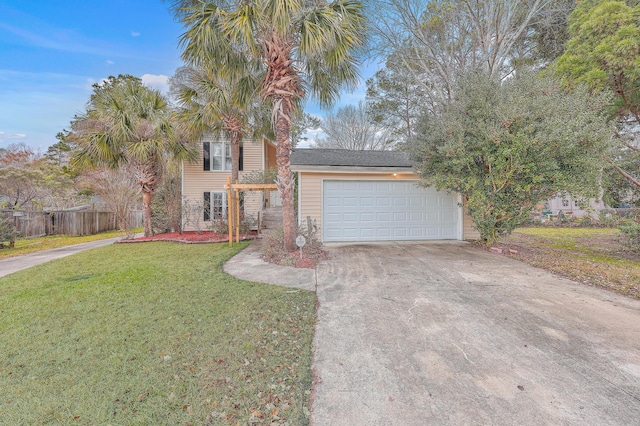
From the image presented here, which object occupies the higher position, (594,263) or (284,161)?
(284,161)

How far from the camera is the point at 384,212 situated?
8.94 metres

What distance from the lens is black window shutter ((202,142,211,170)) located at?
13.0 metres

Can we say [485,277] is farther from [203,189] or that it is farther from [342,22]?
[203,189]

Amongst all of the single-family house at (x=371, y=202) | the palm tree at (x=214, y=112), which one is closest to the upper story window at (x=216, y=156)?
the palm tree at (x=214, y=112)

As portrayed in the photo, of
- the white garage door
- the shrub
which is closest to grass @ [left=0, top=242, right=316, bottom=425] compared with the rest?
the white garage door

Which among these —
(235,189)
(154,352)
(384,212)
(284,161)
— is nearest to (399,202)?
(384,212)

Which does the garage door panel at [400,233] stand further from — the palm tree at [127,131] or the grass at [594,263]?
the palm tree at [127,131]

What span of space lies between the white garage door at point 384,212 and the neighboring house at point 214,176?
4.89 m

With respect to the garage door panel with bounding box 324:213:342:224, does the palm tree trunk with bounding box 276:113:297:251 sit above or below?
above

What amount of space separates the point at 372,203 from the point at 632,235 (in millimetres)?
6591

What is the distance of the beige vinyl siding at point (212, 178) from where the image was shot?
12.6m

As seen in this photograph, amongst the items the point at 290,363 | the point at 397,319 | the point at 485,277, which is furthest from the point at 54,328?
the point at 485,277

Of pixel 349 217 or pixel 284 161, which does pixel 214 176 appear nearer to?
pixel 349 217

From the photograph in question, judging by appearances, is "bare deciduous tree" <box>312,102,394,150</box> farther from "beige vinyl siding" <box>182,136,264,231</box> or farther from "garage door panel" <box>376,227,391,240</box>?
"garage door panel" <box>376,227,391,240</box>
